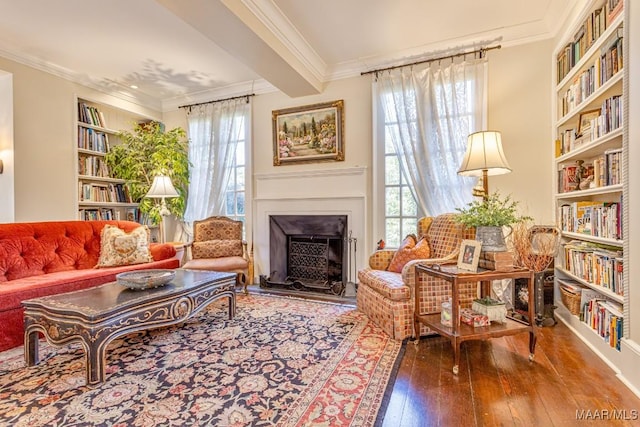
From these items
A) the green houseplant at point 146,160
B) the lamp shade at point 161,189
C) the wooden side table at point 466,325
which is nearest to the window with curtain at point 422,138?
the wooden side table at point 466,325

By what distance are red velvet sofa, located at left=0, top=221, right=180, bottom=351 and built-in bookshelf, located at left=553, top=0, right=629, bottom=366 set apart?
3.78 meters

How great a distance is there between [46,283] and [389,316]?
8.68 ft

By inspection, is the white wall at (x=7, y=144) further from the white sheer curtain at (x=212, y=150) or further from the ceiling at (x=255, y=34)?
the white sheer curtain at (x=212, y=150)

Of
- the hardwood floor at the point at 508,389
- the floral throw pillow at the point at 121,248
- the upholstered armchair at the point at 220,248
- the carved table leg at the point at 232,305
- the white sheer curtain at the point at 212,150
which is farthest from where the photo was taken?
the white sheer curtain at the point at 212,150

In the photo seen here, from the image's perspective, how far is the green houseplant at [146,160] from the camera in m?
4.28

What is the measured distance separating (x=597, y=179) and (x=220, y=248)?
146 inches

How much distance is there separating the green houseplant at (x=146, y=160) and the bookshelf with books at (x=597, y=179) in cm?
443

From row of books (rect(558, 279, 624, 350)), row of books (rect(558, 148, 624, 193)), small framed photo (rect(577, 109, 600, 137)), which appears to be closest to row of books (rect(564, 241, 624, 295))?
row of books (rect(558, 279, 624, 350))

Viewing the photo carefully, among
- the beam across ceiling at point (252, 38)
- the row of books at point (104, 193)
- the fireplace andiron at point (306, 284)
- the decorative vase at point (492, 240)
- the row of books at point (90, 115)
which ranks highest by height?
the beam across ceiling at point (252, 38)

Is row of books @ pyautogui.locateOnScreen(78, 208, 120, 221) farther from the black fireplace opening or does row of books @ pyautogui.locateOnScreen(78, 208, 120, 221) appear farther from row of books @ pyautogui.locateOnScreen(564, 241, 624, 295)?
row of books @ pyautogui.locateOnScreen(564, 241, 624, 295)

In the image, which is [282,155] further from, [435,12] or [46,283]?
[46,283]

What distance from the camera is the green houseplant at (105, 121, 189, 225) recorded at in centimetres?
428

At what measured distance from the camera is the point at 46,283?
247cm

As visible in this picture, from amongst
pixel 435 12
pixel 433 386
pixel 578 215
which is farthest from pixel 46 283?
pixel 578 215
